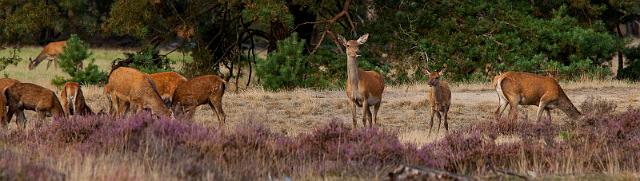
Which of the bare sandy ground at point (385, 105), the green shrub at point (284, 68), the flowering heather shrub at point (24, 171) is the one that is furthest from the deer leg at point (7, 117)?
the green shrub at point (284, 68)

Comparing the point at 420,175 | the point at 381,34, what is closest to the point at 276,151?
the point at 420,175

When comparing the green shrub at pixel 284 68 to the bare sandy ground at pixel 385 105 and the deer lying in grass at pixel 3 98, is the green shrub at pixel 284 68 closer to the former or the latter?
the bare sandy ground at pixel 385 105

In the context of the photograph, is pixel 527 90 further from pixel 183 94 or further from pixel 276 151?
pixel 276 151

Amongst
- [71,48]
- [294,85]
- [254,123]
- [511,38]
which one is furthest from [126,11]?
[254,123]

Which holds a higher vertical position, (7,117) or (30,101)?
(30,101)

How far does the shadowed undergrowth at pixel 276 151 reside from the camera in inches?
411

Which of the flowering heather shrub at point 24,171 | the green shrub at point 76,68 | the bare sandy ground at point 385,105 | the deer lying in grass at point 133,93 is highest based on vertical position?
the green shrub at point 76,68

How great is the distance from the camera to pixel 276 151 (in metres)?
11.5

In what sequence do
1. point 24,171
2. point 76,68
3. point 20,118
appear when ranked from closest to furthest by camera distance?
point 24,171, point 20,118, point 76,68

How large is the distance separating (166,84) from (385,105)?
5110 mm

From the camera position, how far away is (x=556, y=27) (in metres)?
27.4

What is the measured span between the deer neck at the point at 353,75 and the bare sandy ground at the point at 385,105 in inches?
20.6

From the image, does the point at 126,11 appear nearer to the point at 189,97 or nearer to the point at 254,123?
the point at 189,97

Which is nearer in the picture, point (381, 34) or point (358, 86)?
point (358, 86)
